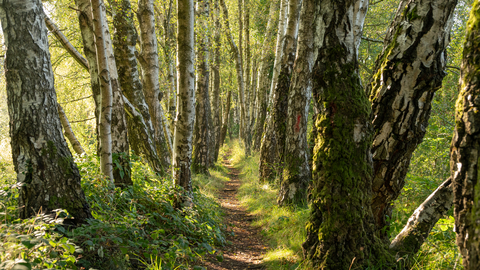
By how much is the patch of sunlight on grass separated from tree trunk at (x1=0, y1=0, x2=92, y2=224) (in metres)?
2.63

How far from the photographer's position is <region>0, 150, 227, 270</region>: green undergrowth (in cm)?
196

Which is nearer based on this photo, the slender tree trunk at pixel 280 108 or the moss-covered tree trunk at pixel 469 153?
the moss-covered tree trunk at pixel 469 153

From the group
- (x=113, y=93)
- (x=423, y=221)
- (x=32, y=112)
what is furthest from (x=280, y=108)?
(x=32, y=112)

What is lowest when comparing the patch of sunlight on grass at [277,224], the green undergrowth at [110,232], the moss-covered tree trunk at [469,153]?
the patch of sunlight on grass at [277,224]

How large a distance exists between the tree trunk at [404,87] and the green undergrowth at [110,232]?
209 centimetres

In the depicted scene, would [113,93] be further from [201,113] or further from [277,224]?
[201,113]

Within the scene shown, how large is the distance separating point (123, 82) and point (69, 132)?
1.52 meters

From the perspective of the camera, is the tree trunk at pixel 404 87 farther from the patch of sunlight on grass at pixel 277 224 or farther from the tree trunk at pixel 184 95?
the tree trunk at pixel 184 95

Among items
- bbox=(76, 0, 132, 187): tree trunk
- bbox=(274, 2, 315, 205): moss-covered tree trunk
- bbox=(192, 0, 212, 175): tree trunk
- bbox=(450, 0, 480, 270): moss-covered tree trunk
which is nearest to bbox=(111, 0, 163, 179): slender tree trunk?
bbox=(76, 0, 132, 187): tree trunk

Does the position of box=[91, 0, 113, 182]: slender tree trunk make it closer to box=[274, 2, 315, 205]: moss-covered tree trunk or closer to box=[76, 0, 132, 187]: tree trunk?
box=[76, 0, 132, 187]: tree trunk

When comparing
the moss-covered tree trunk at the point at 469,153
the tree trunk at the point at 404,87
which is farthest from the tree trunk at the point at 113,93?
the moss-covered tree trunk at the point at 469,153

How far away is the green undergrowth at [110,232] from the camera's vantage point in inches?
77.4

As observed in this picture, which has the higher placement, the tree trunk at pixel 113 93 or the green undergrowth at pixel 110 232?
the tree trunk at pixel 113 93

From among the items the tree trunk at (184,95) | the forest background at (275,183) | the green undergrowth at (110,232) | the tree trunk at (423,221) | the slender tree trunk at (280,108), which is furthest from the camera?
the slender tree trunk at (280,108)
